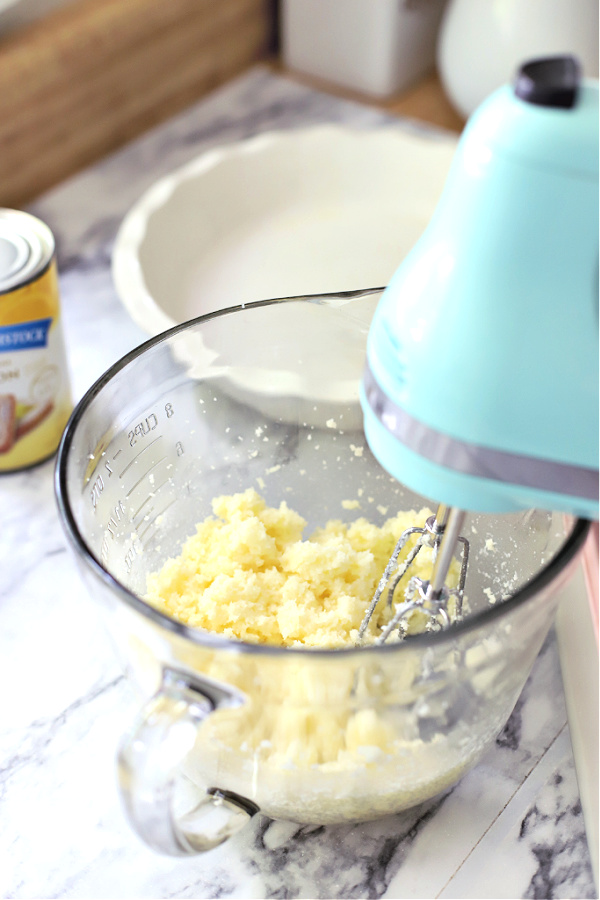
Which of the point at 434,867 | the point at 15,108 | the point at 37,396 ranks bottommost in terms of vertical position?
the point at 434,867

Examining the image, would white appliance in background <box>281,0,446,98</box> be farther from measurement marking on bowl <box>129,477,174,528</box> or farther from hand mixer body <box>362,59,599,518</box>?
hand mixer body <box>362,59,599,518</box>

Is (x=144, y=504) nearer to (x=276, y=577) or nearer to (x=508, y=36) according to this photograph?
(x=276, y=577)

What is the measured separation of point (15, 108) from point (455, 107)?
523mm

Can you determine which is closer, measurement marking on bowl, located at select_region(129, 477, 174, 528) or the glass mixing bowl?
the glass mixing bowl

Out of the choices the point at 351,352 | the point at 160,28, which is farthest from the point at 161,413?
the point at 160,28

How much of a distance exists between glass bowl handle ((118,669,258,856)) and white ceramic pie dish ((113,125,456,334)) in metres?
0.46

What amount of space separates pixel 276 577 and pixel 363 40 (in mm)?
821

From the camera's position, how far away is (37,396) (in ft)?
2.12

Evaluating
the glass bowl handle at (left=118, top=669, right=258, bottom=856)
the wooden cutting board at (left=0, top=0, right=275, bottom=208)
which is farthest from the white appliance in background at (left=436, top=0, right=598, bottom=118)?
the glass bowl handle at (left=118, top=669, right=258, bottom=856)

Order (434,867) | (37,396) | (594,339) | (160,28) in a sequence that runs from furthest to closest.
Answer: (160,28)
(37,396)
(434,867)
(594,339)

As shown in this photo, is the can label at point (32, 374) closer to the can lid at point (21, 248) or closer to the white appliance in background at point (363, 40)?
the can lid at point (21, 248)

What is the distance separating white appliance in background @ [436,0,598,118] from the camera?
0.94 metres

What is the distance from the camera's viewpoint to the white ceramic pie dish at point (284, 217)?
81 centimetres

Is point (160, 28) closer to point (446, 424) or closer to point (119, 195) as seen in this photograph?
point (119, 195)
